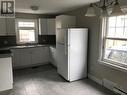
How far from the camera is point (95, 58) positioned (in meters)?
3.39

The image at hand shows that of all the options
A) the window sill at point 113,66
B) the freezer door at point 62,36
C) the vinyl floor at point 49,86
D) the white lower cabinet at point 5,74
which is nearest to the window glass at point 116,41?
the window sill at point 113,66

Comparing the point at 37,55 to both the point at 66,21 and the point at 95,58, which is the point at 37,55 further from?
the point at 95,58

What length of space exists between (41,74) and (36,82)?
62cm

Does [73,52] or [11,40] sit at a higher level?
[11,40]

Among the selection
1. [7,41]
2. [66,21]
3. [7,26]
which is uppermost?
[66,21]

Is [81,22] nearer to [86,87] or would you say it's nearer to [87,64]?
[87,64]

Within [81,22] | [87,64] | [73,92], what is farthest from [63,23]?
[73,92]

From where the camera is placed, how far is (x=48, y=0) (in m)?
2.80

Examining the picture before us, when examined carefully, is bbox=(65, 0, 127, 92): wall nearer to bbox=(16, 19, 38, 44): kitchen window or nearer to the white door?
the white door

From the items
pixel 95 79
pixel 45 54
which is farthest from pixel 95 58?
pixel 45 54

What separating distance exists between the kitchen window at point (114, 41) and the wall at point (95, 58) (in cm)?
18

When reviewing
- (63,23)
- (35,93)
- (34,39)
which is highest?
(63,23)

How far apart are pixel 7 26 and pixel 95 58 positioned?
11.0 ft

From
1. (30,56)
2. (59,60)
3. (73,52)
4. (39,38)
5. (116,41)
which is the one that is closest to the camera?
(116,41)
